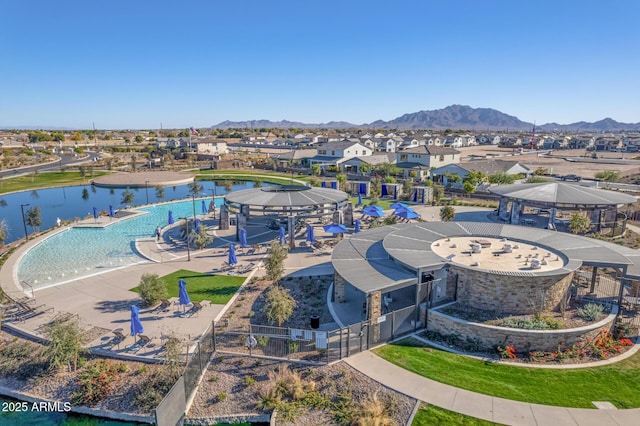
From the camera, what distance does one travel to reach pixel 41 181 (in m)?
65.2

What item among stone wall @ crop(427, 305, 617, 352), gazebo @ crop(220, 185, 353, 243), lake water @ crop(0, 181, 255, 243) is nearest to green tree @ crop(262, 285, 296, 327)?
stone wall @ crop(427, 305, 617, 352)

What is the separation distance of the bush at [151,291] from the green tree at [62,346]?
13.7 feet

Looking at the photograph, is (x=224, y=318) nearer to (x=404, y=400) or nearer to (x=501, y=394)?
(x=404, y=400)

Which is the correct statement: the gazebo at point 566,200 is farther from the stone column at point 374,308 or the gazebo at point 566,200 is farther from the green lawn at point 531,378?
the stone column at point 374,308

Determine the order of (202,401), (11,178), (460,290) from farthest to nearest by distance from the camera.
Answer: (11,178)
(460,290)
(202,401)


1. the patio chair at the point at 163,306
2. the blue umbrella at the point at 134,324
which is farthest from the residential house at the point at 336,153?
the blue umbrella at the point at 134,324

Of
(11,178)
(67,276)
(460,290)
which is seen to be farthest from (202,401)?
(11,178)

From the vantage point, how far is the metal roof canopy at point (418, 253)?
18.6 m

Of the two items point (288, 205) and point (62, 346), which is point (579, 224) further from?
point (62, 346)

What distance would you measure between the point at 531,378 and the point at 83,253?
1188 inches

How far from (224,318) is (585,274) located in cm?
1967

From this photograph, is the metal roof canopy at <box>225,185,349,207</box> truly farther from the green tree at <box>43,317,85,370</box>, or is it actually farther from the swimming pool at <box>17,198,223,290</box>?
the green tree at <box>43,317,85,370</box>

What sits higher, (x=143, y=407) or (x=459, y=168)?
(x=459, y=168)

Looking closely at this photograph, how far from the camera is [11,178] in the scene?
222 feet
